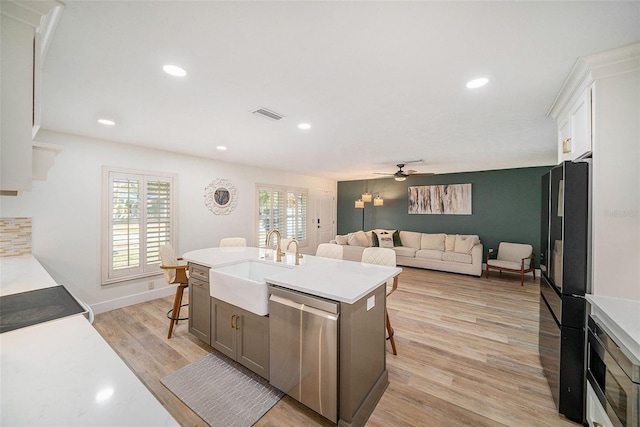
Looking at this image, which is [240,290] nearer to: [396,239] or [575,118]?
[575,118]

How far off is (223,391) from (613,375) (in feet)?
8.31

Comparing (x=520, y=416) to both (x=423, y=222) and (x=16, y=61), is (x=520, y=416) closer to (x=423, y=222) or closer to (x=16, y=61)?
(x=16, y=61)

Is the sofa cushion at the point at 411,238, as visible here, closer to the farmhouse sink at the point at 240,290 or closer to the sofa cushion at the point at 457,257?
the sofa cushion at the point at 457,257

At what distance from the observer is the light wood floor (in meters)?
1.83

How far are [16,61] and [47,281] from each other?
5.83ft

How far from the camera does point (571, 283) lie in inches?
67.5

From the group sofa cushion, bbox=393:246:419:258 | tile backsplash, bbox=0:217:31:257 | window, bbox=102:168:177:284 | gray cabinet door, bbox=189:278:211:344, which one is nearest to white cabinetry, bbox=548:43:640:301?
gray cabinet door, bbox=189:278:211:344

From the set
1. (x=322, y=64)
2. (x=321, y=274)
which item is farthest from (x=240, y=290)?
(x=322, y=64)

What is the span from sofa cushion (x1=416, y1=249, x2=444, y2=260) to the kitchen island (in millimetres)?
4228

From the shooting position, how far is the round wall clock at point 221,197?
15.6 feet

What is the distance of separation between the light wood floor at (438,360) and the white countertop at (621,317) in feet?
3.16

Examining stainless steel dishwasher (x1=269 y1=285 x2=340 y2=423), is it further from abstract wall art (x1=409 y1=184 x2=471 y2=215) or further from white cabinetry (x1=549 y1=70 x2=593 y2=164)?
abstract wall art (x1=409 y1=184 x2=471 y2=215)

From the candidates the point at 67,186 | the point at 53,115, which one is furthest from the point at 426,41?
the point at 67,186

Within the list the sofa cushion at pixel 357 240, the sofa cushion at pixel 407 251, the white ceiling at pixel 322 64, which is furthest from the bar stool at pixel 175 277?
the sofa cushion at pixel 407 251
